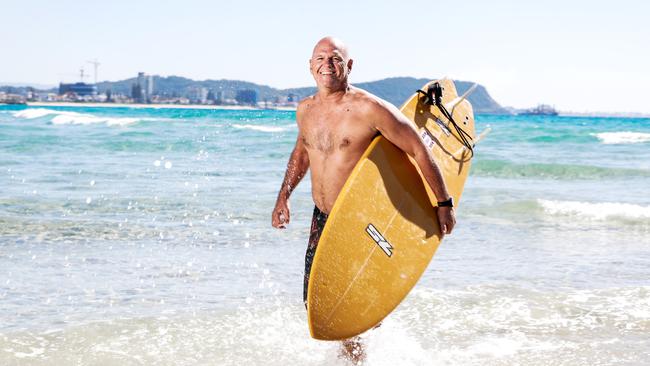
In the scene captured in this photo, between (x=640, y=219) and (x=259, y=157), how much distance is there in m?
10.6

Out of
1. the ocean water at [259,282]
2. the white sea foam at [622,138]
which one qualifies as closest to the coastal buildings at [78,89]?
the white sea foam at [622,138]

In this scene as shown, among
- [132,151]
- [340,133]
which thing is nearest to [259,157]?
[132,151]

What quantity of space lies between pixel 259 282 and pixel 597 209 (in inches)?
236

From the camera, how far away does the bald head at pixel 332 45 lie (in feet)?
10.5

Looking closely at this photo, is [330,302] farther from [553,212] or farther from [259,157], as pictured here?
[259,157]

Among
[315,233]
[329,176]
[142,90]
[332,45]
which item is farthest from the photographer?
[142,90]

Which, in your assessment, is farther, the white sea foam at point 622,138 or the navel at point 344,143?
the white sea foam at point 622,138

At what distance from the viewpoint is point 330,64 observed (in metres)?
3.19

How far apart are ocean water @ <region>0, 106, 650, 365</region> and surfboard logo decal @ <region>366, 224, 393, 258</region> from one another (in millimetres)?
789

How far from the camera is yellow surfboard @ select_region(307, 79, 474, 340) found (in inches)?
131

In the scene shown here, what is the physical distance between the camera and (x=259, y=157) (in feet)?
60.5

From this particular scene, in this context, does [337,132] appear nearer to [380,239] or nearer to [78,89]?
[380,239]

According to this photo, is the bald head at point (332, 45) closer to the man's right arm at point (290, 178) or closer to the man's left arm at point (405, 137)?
the man's left arm at point (405, 137)

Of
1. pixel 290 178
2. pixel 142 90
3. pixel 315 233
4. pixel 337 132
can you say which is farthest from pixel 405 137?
pixel 142 90
